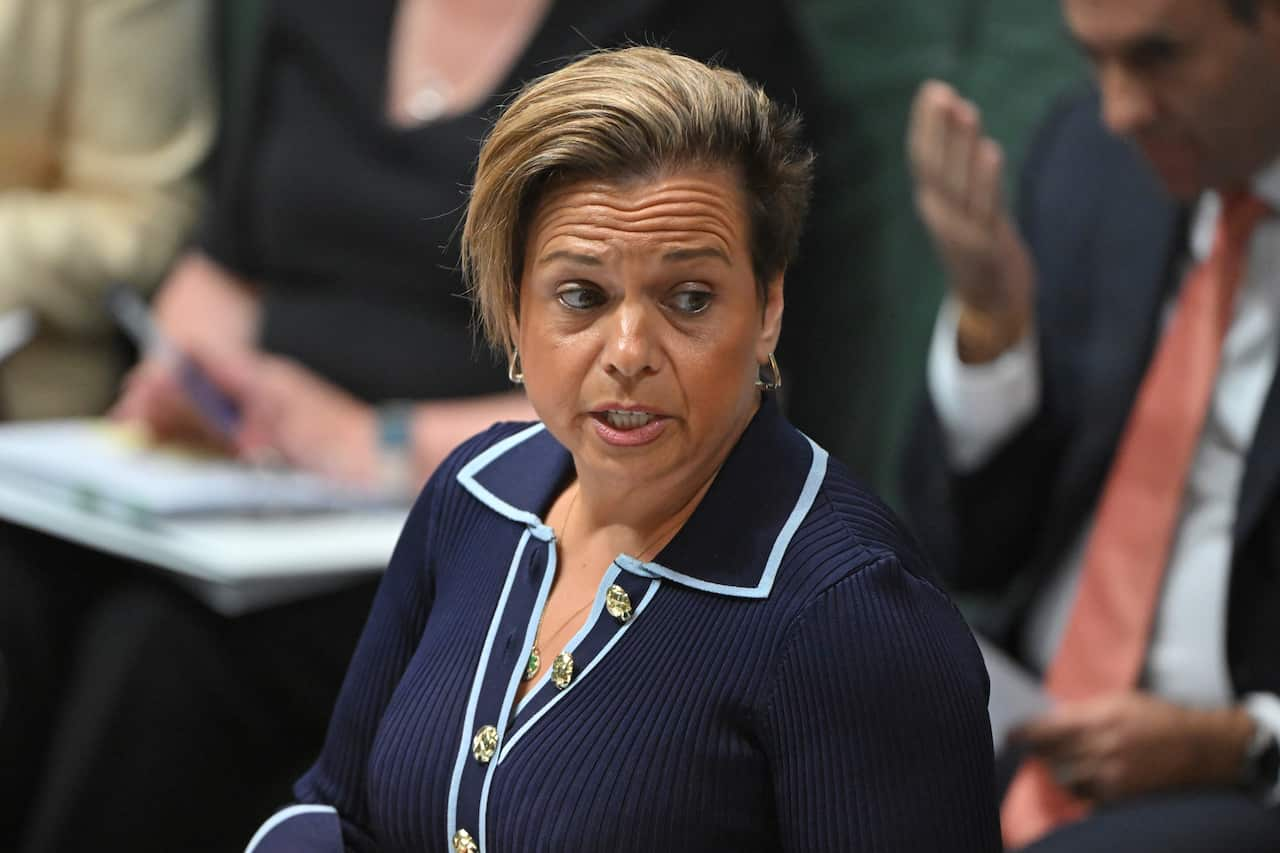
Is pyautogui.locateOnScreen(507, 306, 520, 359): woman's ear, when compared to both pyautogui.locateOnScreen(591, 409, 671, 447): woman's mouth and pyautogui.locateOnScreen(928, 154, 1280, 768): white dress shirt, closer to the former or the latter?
pyautogui.locateOnScreen(591, 409, 671, 447): woman's mouth

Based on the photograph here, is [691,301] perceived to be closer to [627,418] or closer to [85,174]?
[627,418]

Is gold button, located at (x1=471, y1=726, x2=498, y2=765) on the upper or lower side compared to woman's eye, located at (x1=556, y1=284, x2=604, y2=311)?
lower

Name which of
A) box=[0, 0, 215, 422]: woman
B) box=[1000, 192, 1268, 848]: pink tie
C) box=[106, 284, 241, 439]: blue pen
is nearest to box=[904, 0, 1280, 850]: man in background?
box=[1000, 192, 1268, 848]: pink tie

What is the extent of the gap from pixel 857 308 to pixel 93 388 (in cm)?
108

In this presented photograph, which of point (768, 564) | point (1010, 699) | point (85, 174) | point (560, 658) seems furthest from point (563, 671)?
point (85, 174)

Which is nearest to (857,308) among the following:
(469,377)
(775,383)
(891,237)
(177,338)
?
(891,237)

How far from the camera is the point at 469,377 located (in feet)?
6.34

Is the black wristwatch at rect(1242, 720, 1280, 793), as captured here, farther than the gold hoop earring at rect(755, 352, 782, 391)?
Yes

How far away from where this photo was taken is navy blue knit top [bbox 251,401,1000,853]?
78 centimetres

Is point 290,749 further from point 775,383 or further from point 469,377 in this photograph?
point 775,383

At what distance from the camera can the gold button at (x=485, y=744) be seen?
84cm

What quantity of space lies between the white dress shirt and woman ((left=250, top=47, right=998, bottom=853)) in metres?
0.77

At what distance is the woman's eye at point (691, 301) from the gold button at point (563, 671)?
0.19 meters

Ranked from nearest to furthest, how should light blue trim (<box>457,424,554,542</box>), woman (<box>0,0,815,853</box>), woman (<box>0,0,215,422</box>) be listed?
light blue trim (<box>457,424,554,542</box>), woman (<box>0,0,815,853</box>), woman (<box>0,0,215,422</box>)
